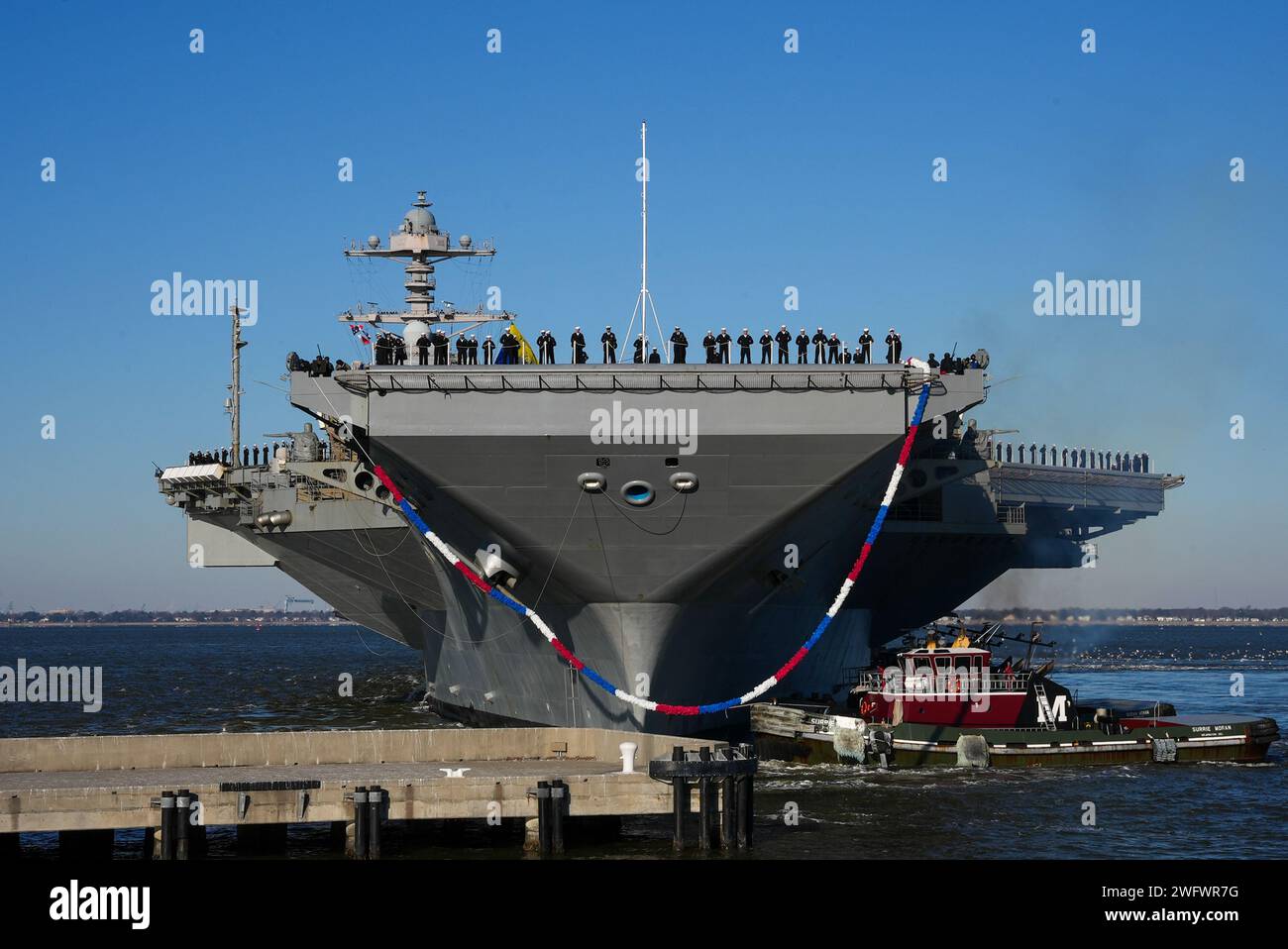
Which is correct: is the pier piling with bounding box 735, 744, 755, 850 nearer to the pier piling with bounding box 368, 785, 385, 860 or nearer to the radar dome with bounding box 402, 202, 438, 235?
the pier piling with bounding box 368, 785, 385, 860

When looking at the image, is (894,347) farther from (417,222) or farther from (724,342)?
(417,222)

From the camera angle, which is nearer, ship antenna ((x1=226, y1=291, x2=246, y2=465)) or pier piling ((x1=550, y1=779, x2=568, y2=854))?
pier piling ((x1=550, y1=779, x2=568, y2=854))

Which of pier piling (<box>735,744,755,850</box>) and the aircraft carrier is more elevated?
the aircraft carrier

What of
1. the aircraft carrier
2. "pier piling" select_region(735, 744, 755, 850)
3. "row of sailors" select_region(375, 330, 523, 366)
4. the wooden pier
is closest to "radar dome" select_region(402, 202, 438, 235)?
the aircraft carrier

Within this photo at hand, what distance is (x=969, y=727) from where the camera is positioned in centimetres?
3189

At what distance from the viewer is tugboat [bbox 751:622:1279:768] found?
3077cm

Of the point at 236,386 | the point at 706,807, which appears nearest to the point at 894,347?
the point at 706,807

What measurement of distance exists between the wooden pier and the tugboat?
8922 mm

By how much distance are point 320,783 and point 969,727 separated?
15909mm
